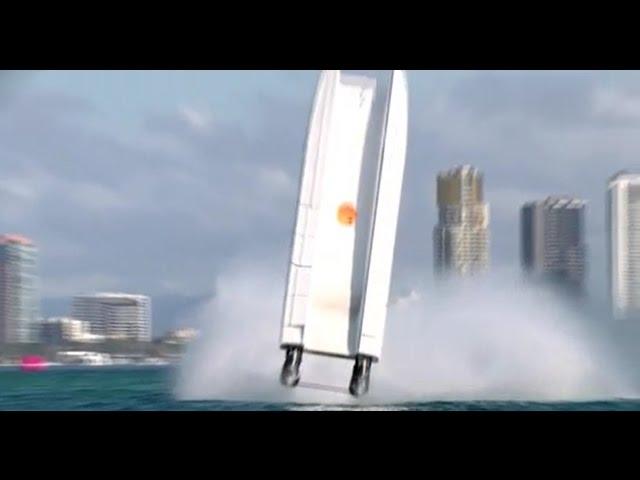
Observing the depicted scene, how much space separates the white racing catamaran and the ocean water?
0.64 metres

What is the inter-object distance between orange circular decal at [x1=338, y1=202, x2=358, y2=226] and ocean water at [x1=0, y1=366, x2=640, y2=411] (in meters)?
1.76

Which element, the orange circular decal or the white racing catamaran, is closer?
the white racing catamaran

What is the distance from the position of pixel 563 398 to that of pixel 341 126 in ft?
23.4

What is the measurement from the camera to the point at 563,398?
695 inches

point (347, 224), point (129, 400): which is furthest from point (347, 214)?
point (129, 400)

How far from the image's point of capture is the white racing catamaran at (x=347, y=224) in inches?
458

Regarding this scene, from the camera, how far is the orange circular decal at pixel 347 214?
12.1 meters

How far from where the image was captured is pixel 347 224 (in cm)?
1209

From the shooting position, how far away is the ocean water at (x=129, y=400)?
1256 centimetres

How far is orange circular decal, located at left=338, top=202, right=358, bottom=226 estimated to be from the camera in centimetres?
1209

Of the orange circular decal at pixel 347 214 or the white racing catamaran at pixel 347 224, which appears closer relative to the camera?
the white racing catamaran at pixel 347 224

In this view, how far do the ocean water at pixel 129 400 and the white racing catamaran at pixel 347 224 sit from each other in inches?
25.1
